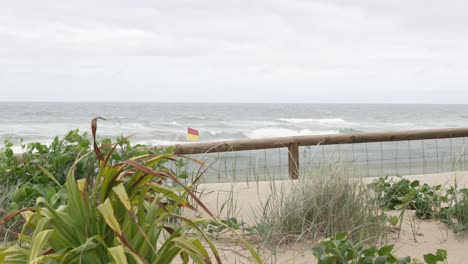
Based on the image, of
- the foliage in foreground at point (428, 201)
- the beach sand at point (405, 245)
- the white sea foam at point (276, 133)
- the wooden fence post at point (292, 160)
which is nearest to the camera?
the beach sand at point (405, 245)

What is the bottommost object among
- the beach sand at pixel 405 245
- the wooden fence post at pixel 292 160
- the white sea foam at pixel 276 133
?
the white sea foam at pixel 276 133

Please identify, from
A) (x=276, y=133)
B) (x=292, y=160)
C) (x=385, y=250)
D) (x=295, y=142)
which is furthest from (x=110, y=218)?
(x=276, y=133)

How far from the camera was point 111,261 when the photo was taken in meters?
2.13

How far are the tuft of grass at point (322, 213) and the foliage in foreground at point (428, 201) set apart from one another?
253 millimetres

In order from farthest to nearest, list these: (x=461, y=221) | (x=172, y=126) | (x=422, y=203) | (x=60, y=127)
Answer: (x=172, y=126), (x=60, y=127), (x=422, y=203), (x=461, y=221)

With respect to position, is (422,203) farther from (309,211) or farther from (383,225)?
(309,211)

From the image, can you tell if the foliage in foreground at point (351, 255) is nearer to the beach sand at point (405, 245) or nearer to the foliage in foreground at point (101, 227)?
the beach sand at point (405, 245)

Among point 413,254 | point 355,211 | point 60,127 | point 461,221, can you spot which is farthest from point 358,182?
point 60,127

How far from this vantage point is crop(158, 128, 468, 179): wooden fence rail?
215 inches

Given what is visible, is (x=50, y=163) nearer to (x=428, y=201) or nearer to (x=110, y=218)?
(x=110, y=218)

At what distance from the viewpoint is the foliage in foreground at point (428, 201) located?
4008mm

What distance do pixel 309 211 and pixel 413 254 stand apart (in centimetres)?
72

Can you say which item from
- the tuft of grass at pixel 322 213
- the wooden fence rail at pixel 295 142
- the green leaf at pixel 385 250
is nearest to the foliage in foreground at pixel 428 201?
the tuft of grass at pixel 322 213

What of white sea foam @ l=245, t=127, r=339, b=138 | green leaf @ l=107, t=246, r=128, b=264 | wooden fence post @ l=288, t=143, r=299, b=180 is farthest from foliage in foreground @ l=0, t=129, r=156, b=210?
white sea foam @ l=245, t=127, r=339, b=138
